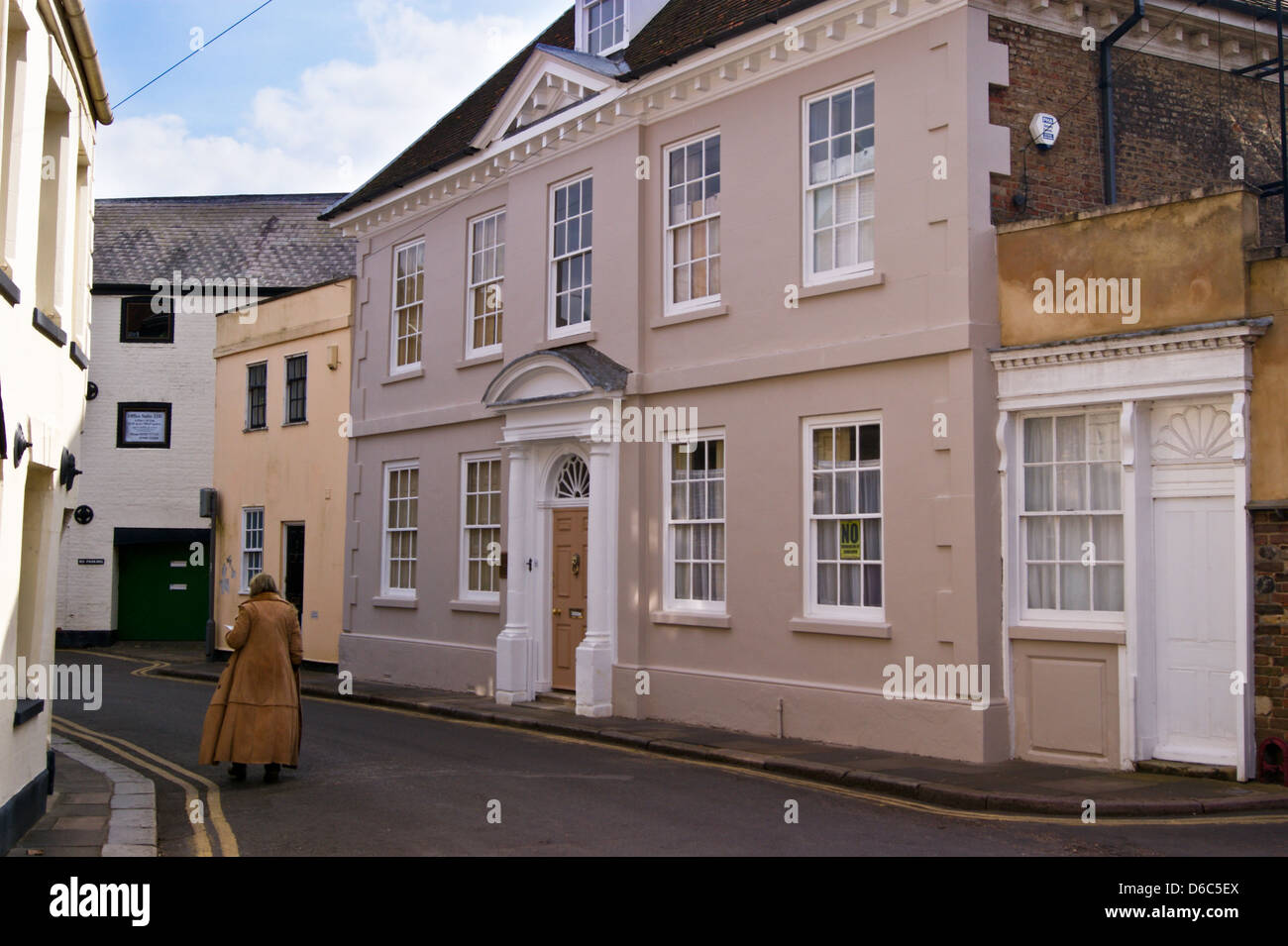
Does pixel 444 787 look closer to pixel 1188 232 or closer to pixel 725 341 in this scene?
pixel 725 341

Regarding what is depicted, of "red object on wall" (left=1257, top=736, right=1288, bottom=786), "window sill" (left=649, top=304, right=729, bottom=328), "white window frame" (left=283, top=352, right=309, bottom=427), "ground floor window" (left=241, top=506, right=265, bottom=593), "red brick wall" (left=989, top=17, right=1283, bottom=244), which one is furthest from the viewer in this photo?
"ground floor window" (left=241, top=506, right=265, bottom=593)

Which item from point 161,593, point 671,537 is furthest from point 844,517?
point 161,593

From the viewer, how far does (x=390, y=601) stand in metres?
A: 21.3


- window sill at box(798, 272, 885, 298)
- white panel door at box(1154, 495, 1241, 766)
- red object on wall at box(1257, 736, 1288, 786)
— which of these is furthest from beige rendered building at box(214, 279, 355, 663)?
red object on wall at box(1257, 736, 1288, 786)

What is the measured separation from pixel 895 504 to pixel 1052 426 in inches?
64.3

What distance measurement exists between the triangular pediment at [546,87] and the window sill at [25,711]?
1010 cm

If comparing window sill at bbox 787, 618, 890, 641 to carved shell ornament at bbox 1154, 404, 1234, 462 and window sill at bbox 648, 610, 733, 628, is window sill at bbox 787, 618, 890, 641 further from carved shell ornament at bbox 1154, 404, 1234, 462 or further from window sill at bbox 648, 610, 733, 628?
carved shell ornament at bbox 1154, 404, 1234, 462

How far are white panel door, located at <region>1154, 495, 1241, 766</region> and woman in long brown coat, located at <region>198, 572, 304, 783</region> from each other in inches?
293

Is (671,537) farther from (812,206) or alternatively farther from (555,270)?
(555,270)

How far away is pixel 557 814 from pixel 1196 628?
5586mm

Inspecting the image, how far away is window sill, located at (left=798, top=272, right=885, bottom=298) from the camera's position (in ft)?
43.4

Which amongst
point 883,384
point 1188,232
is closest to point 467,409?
point 883,384

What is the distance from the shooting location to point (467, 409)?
1938cm

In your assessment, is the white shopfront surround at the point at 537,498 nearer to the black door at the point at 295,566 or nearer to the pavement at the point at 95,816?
the pavement at the point at 95,816
